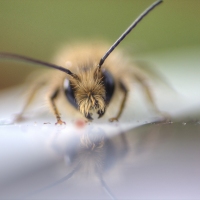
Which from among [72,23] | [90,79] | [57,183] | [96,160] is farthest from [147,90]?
[72,23]

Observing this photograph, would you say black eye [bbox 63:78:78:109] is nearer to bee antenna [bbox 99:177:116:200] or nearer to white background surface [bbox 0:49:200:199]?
white background surface [bbox 0:49:200:199]

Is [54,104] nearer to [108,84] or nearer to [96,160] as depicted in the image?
[108,84]

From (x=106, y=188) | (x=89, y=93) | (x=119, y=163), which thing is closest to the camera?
(x=106, y=188)

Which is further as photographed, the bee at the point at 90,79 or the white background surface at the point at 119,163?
the bee at the point at 90,79

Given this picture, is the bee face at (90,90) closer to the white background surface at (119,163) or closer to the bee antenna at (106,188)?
the white background surface at (119,163)

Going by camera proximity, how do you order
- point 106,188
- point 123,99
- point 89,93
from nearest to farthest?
point 106,188, point 89,93, point 123,99

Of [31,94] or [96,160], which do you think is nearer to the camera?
[96,160]

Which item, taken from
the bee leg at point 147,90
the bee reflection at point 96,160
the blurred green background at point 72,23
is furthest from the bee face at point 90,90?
the blurred green background at point 72,23

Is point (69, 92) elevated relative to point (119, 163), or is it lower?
elevated

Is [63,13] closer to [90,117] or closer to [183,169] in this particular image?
[90,117]
